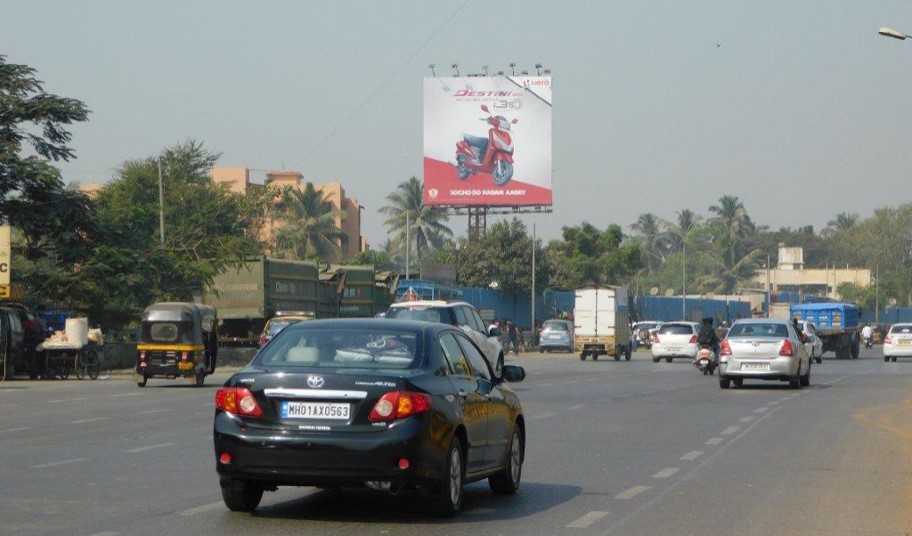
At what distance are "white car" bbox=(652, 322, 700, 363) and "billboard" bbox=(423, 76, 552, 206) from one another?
27.6m

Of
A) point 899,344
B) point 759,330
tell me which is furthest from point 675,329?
point 759,330

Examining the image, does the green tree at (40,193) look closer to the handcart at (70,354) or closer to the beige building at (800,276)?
the handcart at (70,354)

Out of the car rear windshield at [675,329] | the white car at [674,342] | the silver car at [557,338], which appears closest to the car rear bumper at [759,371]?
the white car at [674,342]

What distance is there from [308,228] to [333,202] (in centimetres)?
1191

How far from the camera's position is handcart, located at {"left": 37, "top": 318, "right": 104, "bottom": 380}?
3675 cm

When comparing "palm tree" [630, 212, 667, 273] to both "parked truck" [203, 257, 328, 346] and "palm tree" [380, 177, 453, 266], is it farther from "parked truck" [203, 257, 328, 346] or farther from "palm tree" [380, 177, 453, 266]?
"parked truck" [203, 257, 328, 346]

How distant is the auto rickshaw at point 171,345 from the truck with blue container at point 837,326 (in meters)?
35.5

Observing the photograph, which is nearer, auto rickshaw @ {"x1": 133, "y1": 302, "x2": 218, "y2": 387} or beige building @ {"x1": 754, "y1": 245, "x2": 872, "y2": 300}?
auto rickshaw @ {"x1": 133, "y1": 302, "x2": 218, "y2": 387}

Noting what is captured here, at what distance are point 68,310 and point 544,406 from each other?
84.6 ft

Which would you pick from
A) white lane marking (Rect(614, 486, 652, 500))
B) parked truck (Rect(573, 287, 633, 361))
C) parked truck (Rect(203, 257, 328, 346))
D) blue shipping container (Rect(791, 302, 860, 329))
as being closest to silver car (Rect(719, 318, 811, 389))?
white lane marking (Rect(614, 486, 652, 500))

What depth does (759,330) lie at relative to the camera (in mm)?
31469

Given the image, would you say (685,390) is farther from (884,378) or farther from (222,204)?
(222,204)

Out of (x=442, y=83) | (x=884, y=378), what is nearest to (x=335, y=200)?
(x=442, y=83)

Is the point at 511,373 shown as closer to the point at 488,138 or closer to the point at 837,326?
the point at 837,326
